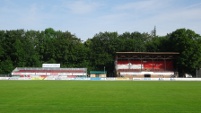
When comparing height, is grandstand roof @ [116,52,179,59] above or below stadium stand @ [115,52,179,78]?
above

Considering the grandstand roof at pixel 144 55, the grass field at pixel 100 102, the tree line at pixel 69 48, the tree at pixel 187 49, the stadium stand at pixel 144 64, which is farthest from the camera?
the tree line at pixel 69 48

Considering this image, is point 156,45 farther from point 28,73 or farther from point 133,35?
point 28,73

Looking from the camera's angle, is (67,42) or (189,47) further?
(67,42)

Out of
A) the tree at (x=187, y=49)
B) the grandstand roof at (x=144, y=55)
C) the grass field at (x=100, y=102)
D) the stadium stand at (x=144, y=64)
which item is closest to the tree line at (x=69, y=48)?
the tree at (x=187, y=49)

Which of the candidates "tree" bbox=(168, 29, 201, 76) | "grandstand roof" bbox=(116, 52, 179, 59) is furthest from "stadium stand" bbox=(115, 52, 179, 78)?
"tree" bbox=(168, 29, 201, 76)

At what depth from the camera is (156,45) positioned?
92688 millimetres

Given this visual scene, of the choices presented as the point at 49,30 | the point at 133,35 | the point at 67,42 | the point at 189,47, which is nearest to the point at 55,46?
the point at 67,42

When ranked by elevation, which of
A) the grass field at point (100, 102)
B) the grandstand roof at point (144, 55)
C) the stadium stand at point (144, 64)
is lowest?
the grass field at point (100, 102)

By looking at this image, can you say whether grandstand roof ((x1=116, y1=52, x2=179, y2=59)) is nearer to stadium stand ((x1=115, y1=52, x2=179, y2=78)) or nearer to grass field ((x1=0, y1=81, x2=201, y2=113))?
stadium stand ((x1=115, y1=52, x2=179, y2=78))

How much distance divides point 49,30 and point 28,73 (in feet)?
85.8

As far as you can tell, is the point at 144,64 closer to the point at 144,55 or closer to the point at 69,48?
the point at 144,55

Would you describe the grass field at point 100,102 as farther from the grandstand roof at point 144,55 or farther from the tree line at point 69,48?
the tree line at point 69,48

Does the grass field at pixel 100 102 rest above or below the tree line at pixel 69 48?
below

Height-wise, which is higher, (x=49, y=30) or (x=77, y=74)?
(x=49, y=30)
